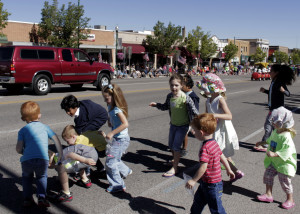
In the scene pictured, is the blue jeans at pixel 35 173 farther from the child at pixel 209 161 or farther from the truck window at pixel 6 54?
the truck window at pixel 6 54

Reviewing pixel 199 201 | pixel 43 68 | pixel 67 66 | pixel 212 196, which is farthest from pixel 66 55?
pixel 212 196

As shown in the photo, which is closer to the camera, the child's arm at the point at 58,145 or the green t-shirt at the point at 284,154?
the child's arm at the point at 58,145

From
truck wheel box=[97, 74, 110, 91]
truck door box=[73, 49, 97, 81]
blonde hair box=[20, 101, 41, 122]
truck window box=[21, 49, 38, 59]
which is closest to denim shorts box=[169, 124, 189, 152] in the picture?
blonde hair box=[20, 101, 41, 122]

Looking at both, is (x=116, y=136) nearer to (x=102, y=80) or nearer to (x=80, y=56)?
(x=80, y=56)

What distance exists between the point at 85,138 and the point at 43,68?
11382 mm

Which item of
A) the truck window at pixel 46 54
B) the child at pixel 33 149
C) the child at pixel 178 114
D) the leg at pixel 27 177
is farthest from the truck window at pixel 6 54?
the leg at pixel 27 177

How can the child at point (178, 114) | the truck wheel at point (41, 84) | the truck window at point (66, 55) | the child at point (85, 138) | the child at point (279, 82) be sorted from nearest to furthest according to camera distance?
the child at point (85, 138) → the child at point (178, 114) → the child at point (279, 82) → the truck wheel at point (41, 84) → the truck window at point (66, 55)

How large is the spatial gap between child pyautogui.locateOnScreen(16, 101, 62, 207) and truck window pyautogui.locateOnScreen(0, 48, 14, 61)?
451 inches

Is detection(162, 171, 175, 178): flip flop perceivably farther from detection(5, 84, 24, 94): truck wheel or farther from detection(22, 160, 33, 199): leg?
detection(5, 84, 24, 94): truck wheel

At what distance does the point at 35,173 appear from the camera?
11.8 feet

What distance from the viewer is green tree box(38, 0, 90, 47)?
99.9ft

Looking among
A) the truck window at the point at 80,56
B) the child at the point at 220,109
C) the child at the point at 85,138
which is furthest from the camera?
the truck window at the point at 80,56

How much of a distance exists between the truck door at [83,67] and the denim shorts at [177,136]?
1192cm

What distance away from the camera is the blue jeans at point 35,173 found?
3.58 metres
